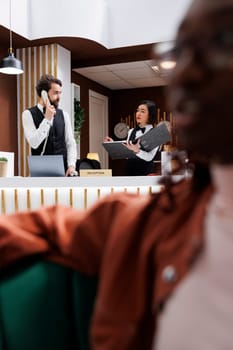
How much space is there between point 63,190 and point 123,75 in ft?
18.4

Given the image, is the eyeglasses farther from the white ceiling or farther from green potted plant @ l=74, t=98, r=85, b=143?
green potted plant @ l=74, t=98, r=85, b=143

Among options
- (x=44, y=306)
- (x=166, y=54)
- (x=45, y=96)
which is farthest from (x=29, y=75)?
(x=166, y=54)

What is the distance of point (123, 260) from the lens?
2.25 feet

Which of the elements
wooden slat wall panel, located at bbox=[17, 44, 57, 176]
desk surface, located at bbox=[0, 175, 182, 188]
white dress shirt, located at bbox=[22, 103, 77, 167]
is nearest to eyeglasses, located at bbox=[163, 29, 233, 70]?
desk surface, located at bbox=[0, 175, 182, 188]

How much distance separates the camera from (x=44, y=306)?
81 cm

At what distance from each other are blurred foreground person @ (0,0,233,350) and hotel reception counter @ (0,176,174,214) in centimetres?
134

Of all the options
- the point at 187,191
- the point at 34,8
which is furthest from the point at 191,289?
the point at 34,8

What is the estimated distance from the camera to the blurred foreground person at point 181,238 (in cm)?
55

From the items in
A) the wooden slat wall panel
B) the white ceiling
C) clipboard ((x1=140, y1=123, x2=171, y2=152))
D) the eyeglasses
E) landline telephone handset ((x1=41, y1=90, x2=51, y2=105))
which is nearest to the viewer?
the eyeglasses

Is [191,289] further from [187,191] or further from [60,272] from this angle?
[60,272]

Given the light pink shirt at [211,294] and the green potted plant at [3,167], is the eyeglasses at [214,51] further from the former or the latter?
the green potted plant at [3,167]

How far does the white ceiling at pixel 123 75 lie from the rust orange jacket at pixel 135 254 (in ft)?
19.0

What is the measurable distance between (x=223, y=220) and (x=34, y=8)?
575 centimetres

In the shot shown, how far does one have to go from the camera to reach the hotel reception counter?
219cm
